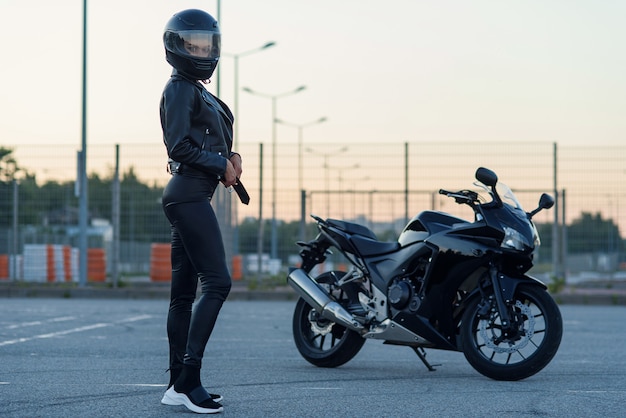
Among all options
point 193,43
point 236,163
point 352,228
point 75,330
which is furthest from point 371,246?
point 75,330

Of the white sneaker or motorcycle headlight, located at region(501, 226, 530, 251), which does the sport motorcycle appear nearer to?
motorcycle headlight, located at region(501, 226, 530, 251)

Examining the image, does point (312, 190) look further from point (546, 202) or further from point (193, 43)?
point (193, 43)

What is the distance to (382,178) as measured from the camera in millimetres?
21438

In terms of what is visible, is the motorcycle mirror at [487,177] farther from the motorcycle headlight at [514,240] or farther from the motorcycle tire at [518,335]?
the motorcycle tire at [518,335]

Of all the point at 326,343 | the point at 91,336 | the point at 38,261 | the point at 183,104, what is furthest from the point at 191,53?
the point at 38,261

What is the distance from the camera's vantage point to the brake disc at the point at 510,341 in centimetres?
699

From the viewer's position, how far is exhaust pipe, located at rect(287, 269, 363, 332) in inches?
304

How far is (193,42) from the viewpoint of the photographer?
585cm

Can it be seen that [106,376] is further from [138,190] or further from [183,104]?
[138,190]

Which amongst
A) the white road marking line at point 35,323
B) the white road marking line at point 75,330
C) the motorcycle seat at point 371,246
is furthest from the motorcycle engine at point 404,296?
the white road marking line at point 35,323

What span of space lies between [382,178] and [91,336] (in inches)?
446

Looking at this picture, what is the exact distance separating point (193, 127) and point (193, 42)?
45 centimetres

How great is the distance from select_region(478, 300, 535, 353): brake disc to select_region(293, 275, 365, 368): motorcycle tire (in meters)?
1.11

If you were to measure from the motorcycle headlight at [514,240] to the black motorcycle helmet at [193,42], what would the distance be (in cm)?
232
